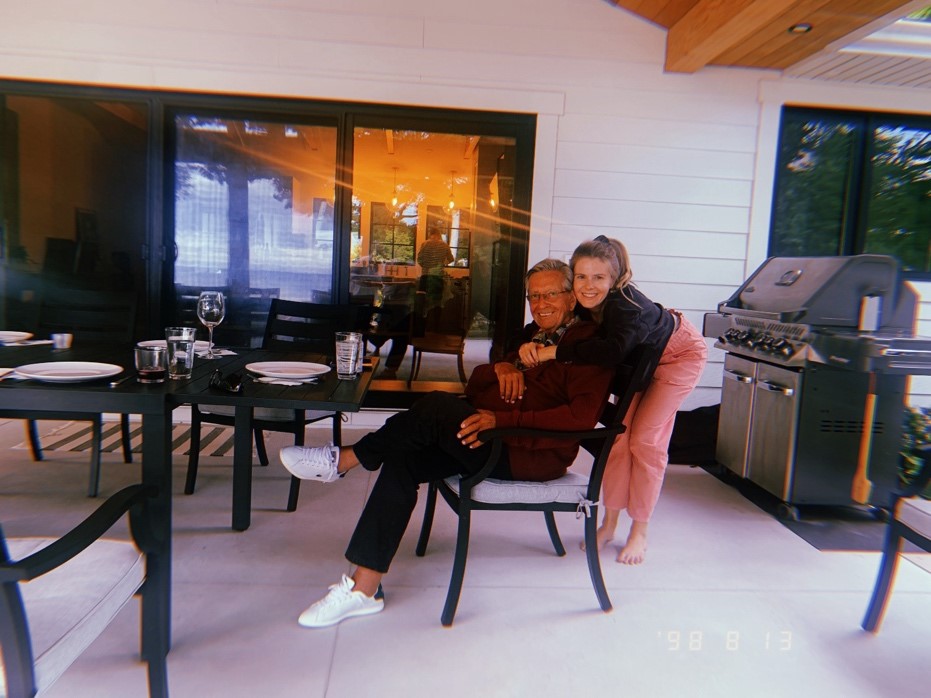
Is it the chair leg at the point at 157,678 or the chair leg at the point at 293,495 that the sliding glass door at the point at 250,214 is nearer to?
the chair leg at the point at 293,495

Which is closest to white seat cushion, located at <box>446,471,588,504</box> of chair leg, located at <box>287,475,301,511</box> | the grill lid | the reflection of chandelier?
chair leg, located at <box>287,475,301,511</box>

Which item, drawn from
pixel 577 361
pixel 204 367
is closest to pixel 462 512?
pixel 577 361

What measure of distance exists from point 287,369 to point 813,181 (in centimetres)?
411

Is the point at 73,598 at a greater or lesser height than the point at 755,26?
lesser

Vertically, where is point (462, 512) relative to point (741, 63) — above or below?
below

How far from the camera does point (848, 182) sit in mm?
4719

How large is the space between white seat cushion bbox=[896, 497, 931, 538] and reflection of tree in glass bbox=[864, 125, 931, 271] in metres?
3.31

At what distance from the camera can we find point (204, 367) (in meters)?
2.37

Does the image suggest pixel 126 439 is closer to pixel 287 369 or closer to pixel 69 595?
pixel 287 369

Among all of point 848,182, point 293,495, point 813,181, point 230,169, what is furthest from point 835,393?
point 230,169

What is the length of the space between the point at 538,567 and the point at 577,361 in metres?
0.90

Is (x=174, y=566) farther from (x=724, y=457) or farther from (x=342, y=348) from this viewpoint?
(x=724, y=457)

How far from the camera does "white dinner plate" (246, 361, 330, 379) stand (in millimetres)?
2213

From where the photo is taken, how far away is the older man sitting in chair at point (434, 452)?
2.04 metres
